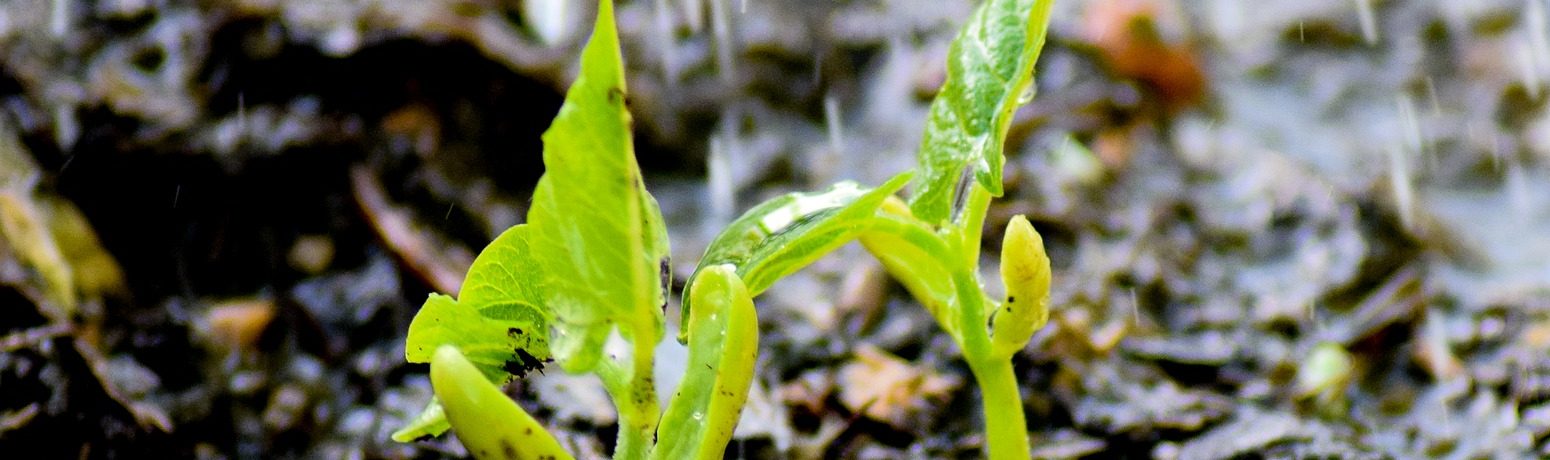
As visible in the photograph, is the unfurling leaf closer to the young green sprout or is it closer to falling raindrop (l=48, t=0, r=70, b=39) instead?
the young green sprout

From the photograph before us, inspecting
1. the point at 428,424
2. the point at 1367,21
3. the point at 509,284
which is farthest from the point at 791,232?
the point at 1367,21

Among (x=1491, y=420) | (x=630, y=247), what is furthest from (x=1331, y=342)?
(x=630, y=247)

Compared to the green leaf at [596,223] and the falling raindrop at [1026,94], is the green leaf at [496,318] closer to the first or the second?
the green leaf at [596,223]

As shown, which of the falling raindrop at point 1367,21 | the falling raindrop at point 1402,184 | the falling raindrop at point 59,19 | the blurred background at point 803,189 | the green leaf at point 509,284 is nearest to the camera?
the green leaf at point 509,284

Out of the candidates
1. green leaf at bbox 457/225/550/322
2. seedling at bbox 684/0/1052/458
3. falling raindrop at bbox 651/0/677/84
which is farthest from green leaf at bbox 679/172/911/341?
falling raindrop at bbox 651/0/677/84

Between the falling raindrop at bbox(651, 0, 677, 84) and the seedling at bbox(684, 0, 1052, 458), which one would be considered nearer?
the seedling at bbox(684, 0, 1052, 458)

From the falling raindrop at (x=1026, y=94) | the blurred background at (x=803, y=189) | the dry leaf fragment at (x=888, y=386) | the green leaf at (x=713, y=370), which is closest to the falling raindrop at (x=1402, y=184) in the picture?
the blurred background at (x=803, y=189)

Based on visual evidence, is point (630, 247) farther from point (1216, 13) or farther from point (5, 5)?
point (1216, 13)
